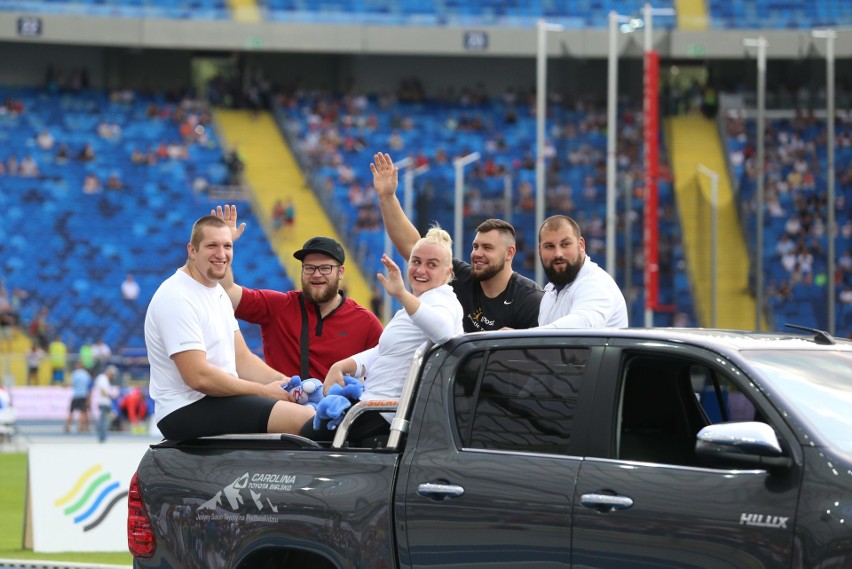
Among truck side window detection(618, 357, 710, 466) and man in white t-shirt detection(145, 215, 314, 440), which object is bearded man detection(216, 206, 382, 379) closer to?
man in white t-shirt detection(145, 215, 314, 440)

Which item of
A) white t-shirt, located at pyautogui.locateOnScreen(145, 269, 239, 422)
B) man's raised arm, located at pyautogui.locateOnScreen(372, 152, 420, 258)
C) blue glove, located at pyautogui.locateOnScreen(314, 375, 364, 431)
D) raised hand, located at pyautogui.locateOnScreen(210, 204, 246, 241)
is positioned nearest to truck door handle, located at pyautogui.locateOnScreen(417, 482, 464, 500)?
blue glove, located at pyautogui.locateOnScreen(314, 375, 364, 431)

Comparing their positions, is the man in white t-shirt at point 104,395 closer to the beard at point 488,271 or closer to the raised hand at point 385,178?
the raised hand at point 385,178

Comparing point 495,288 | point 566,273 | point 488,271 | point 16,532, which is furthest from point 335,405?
point 16,532

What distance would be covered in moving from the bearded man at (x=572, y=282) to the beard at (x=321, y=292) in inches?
50.3

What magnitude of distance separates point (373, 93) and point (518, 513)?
46.0 metres

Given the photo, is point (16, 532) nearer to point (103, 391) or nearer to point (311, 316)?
point (311, 316)

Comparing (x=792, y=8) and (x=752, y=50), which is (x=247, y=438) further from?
(x=792, y=8)

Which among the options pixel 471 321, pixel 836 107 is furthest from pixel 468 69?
pixel 471 321

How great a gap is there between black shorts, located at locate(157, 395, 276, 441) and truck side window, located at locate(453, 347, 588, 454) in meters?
1.40

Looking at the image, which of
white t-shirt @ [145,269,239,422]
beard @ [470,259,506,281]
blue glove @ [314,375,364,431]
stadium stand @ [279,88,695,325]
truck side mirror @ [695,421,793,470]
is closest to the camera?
truck side mirror @ [695,421,793,470]

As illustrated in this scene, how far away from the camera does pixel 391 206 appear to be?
937 cm

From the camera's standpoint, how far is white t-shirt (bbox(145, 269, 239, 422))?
749 cm

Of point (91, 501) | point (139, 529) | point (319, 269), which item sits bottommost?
point (91, 501)

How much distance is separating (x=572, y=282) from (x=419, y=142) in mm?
40279
